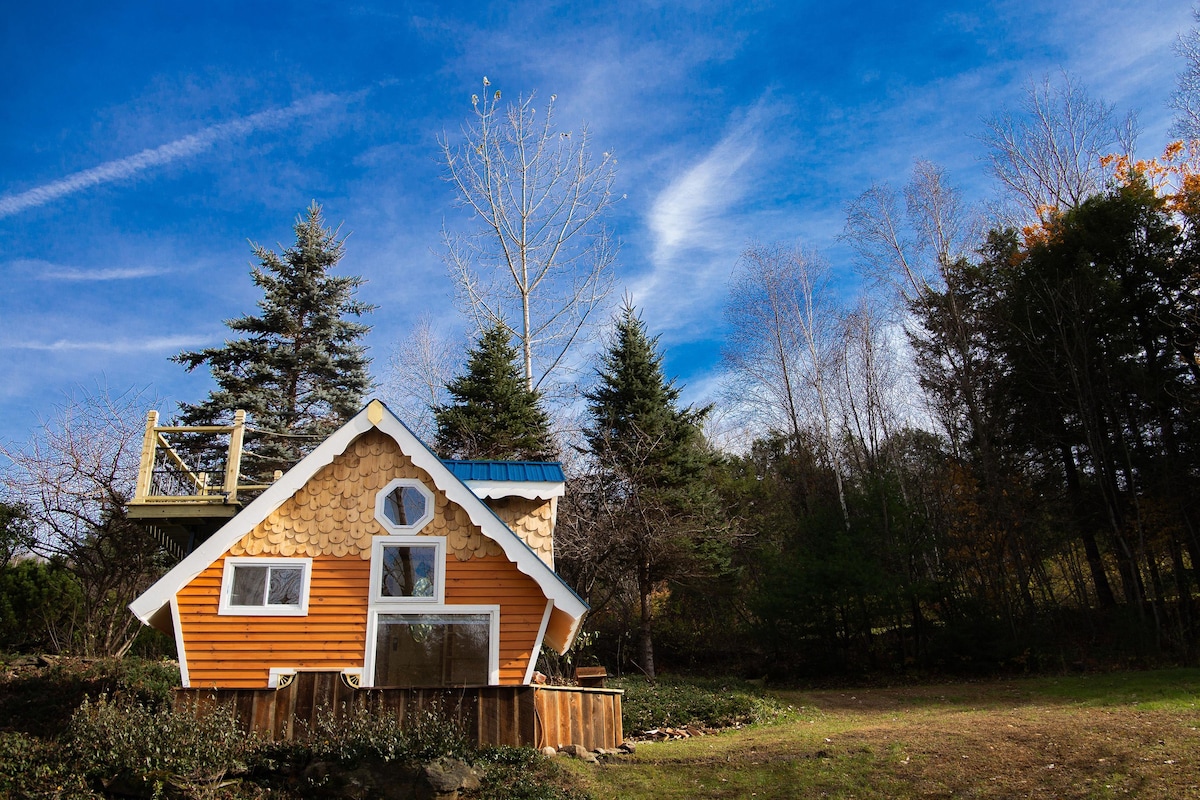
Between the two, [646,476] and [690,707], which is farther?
[646,476]

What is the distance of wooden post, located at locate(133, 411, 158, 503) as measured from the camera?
36.0ft

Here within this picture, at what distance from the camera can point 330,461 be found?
9.53 m

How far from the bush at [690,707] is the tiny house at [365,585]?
17.3ft

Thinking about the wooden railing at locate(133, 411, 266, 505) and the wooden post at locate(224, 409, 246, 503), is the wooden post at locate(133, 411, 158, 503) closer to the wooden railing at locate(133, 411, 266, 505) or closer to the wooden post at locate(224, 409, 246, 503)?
the wooden railing at locate(133, 411, 266, 505)

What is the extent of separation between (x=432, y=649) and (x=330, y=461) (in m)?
2.78

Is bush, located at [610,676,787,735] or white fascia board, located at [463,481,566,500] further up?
white fascia board, located at [463,481,566,500]

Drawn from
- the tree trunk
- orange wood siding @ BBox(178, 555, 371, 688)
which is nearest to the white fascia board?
orange wood siding @ BBox(178, 555, 371, 688)

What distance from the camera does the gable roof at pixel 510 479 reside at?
36.9ft

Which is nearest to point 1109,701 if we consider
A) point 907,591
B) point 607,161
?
point 907,591

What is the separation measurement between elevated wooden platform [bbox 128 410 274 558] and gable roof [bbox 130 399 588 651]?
6.67 ft

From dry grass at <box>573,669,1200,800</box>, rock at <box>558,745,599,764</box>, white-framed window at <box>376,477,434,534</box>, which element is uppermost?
white-framed window at <box>376,477,434,534</box>

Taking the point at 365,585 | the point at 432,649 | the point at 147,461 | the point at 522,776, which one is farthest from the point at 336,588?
the point at 147,461

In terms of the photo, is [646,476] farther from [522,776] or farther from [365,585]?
[522,776]

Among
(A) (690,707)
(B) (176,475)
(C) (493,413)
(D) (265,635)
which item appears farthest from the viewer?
(C) (493,413)
